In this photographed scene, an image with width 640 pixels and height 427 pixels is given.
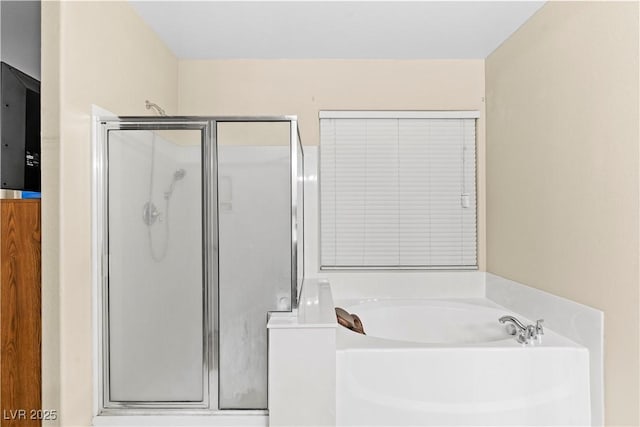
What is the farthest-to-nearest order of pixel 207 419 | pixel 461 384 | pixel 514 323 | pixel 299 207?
pixel 299 207 → pixel 514 323 → pixel 207 419 → pixel 461 384

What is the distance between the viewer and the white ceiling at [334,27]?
7.88 feet

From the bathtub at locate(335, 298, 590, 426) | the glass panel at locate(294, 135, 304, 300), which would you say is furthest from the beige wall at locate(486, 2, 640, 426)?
the glass panel at locate(294, 135, 304, 300)

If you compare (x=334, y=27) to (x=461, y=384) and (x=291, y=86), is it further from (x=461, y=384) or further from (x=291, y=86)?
(x=461, y=384)

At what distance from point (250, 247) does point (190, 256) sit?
30 centimetres

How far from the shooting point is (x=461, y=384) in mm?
1948

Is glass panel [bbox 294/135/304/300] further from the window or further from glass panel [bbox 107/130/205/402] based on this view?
glass panel [bbox 107/130/205/402]

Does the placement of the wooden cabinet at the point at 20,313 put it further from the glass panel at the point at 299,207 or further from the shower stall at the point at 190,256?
the glass panel at the point at 299,207

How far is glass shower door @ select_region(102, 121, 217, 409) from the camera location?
2.09 m

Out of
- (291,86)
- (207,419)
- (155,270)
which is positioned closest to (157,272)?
(155,270)

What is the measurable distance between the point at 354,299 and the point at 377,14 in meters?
1.96

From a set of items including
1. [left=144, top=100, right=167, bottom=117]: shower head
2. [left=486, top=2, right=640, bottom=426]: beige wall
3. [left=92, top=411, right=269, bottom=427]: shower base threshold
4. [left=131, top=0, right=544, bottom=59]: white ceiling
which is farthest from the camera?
[left=144, top=100, right=167, bottom=117]: shower head

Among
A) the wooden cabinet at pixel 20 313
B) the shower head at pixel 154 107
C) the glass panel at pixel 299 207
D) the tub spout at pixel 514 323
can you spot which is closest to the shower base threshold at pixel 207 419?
the wooden cabinet at pixel 20 313

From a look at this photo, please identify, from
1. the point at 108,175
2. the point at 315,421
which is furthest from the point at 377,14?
the point at 315,421

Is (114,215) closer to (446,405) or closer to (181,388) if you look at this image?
(181,388)
